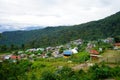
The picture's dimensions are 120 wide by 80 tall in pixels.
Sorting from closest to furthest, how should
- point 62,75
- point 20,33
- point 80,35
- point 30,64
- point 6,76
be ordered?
point 6,76, point 62,75, point 30,64, point 80,35, point 20,33

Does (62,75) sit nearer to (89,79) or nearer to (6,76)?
(89,79)

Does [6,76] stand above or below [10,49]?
above

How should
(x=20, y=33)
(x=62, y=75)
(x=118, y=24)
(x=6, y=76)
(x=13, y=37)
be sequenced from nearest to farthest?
(x=6, y=76)
(x=62, y=75)
(x=118, y=24)
(x=13, y=37)
(x=20, y=33)

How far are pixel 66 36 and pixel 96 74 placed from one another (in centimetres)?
8531

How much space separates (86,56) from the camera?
40.1 m

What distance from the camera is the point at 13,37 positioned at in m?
158

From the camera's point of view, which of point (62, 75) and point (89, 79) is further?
point (62, 75)

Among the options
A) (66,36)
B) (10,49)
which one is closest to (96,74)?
(10,49)

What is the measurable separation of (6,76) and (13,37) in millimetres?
148194

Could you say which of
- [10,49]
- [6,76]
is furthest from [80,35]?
[6,76]

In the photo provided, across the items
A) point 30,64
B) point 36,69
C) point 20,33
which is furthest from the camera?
point 20,33

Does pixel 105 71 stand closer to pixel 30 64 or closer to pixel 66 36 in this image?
pixel 30 64

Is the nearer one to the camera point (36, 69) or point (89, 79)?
point (89, 79)

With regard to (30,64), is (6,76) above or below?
above
